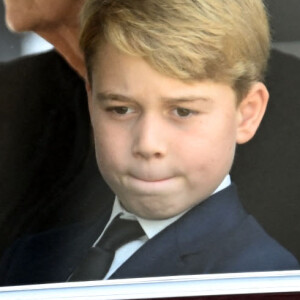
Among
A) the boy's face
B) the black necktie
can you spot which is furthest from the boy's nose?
the black necktie

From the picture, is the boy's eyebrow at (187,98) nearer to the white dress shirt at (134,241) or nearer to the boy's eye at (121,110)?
the boy's eye at (121,110)

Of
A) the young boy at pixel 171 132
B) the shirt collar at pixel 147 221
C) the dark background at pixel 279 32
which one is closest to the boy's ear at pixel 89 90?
the young boy at pixel 171 132

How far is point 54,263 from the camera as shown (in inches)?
111

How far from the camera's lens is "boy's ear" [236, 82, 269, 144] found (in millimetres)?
2729

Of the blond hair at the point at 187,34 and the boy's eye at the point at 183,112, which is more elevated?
the blond hair at the point at 187,34

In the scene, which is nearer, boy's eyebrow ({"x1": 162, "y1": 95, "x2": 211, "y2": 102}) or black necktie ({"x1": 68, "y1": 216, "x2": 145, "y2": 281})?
boy's eyebrow ({"x1": 162, "y1": 95, "x2": 211, "y2": 102})

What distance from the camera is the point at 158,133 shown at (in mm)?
2691

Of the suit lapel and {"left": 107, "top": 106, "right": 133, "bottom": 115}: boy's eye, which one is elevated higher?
{"left": 107, "top": 106, "right": 133, "bottom": 115}: boy's eye

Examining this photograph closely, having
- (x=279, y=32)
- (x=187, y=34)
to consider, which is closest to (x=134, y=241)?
(x=187, y=34)

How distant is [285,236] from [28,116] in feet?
3.19

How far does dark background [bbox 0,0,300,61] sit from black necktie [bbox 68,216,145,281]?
70cm

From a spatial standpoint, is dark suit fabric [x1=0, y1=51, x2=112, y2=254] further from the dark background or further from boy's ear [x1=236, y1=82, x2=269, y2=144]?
boy's ear [x1=236, y1=82, x2=269, y2=144]

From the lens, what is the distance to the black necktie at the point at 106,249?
281cm

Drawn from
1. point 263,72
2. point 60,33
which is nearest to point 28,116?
point 60,33
